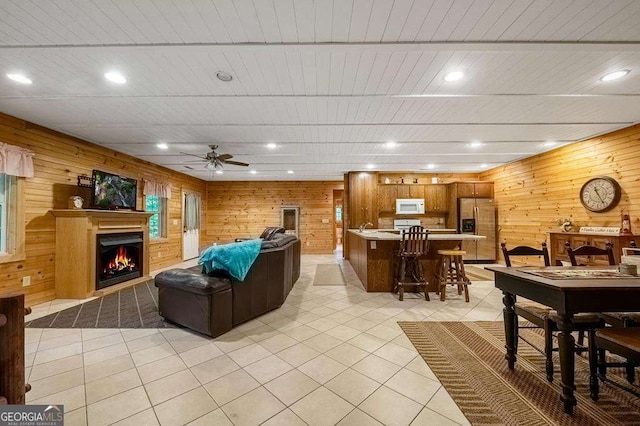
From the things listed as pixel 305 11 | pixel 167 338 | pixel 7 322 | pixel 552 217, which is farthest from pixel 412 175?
pixel 7 322

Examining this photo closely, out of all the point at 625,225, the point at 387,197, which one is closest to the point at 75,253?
the point at 387,197

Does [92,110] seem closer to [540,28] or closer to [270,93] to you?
[270,93]

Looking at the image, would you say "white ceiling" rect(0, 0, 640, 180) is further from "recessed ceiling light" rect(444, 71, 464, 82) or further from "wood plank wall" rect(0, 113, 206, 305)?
"wood plank wall" rect(0, 113, 206, 305)

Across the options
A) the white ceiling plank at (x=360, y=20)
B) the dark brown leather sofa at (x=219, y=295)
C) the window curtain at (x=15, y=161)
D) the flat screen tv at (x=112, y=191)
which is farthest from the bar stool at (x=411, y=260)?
the window curtain at (x=15, y=161)

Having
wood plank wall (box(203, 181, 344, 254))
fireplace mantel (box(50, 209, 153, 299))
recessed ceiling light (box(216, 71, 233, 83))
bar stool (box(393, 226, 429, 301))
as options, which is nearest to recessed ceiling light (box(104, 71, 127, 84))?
recessed ceiling light (box(216, 71, 233, 83))

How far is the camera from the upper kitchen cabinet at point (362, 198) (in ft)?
24.3

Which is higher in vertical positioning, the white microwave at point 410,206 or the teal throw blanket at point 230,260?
the white microwave at point 410,206

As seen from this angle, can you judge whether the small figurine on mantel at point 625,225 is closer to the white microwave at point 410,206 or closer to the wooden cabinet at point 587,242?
the wooden cabinet at point 587,242

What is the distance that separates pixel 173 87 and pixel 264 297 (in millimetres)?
2699

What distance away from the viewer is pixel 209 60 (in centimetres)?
229

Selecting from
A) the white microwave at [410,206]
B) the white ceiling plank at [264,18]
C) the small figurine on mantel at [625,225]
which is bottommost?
the small figurine on mantel at [625,225]

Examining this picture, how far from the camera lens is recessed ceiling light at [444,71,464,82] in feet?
8.21

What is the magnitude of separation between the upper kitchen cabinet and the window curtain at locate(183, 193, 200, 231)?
521 centimetres

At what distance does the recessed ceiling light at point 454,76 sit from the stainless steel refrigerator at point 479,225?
17.5ft
